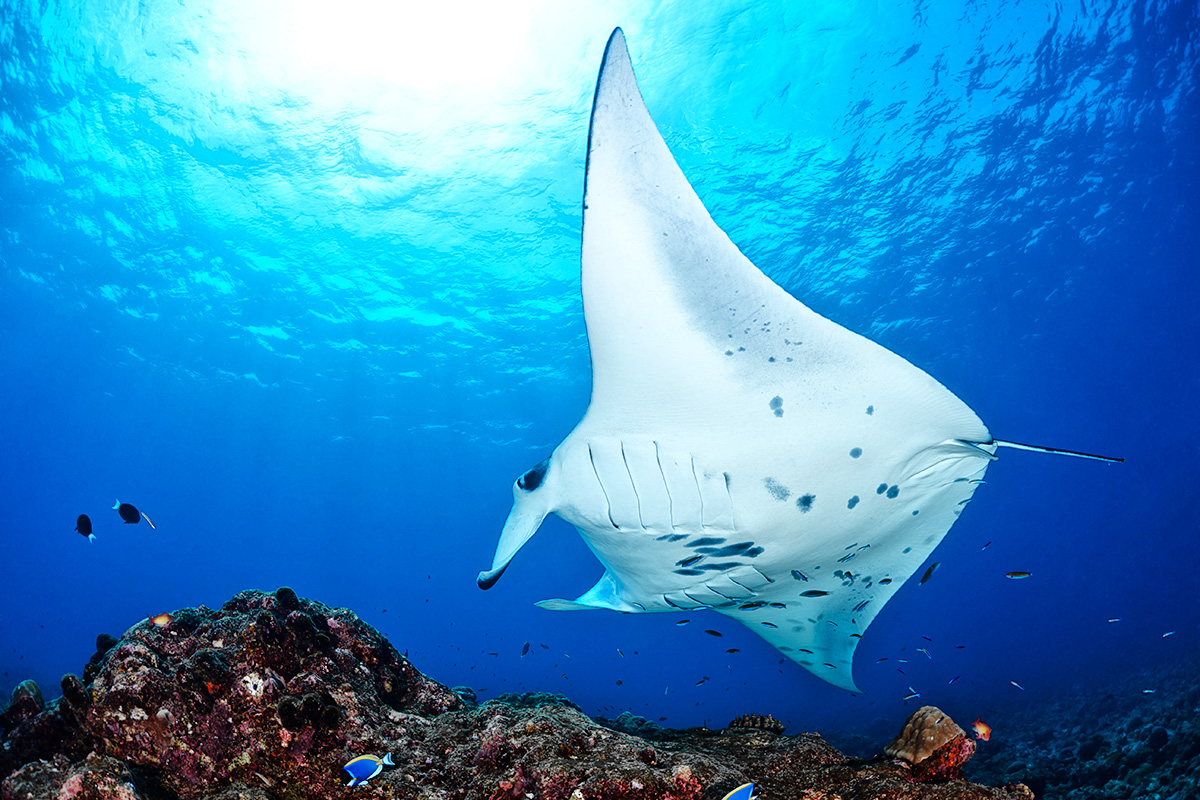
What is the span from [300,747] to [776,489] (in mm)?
2214

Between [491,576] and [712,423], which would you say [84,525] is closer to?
[491,576]

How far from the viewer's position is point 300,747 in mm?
1843

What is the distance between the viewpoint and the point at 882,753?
2.15m

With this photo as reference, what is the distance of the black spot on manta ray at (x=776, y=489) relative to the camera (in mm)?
2568

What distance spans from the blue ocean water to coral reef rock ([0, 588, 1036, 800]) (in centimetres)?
565

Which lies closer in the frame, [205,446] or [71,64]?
[71,64]

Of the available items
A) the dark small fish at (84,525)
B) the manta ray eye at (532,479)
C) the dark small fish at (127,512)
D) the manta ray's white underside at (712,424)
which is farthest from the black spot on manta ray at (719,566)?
the dark small fish at (84,525)

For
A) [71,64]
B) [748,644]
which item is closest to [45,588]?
[71,64]

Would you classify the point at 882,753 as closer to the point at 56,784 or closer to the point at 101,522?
the point at 56,784

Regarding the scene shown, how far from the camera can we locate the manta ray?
2084mm

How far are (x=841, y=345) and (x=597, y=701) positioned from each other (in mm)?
47018

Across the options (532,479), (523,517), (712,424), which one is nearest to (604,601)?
(523,517)

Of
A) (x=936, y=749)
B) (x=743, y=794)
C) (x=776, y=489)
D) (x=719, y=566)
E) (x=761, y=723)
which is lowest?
(x=936, y=749)

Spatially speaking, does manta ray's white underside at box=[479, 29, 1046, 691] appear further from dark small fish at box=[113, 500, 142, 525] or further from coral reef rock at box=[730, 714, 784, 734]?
dark small fish at box=[113, 500, 142, 525]
